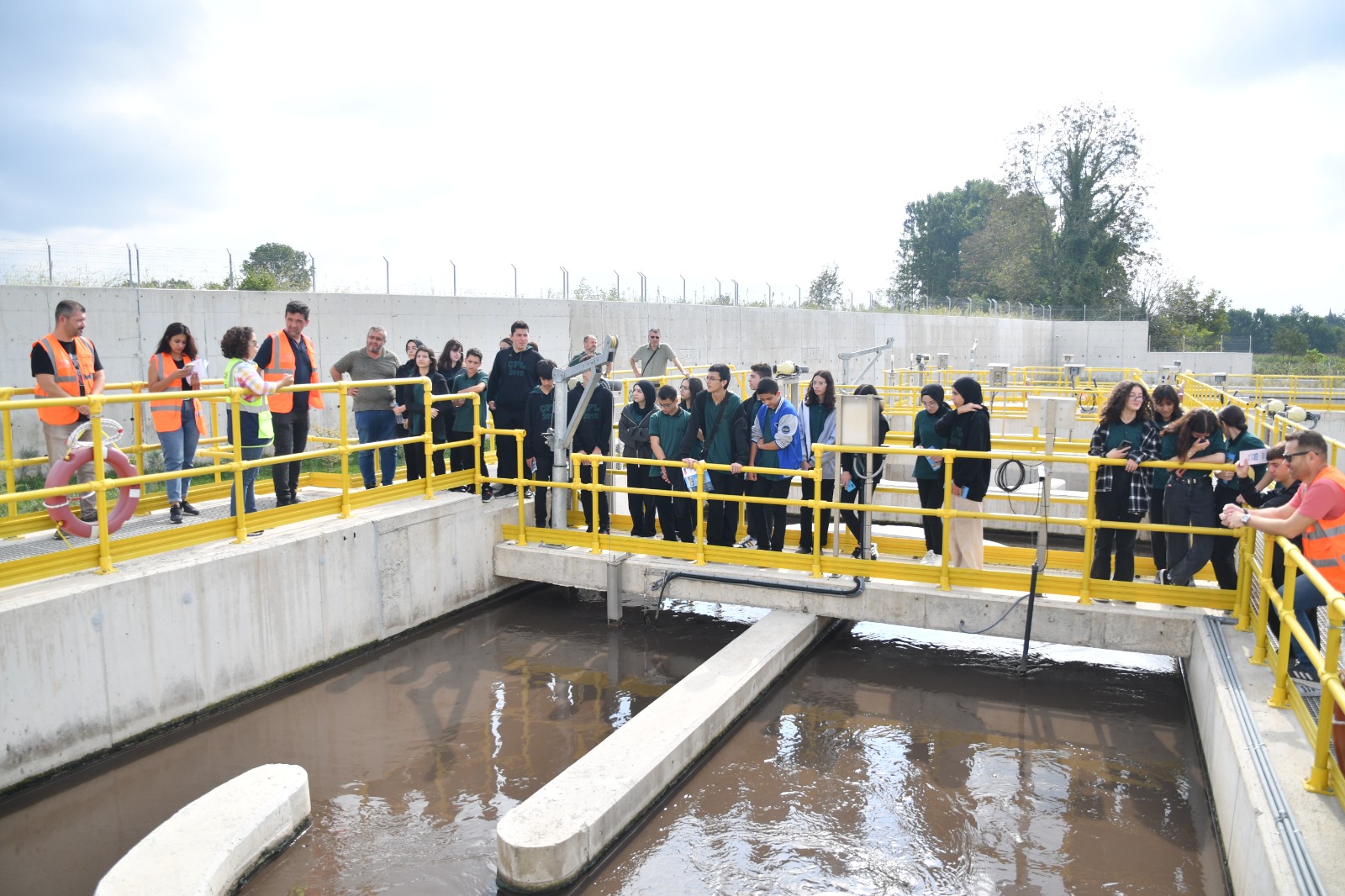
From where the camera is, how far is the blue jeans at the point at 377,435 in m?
9.92

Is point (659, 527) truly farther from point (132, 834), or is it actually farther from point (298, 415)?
point (132, 834)

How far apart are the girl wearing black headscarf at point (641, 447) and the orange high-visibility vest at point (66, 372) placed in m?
4.59

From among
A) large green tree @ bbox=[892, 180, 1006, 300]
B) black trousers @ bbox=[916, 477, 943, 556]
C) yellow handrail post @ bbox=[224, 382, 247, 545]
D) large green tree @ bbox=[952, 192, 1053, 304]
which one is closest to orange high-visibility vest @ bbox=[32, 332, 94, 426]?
yellow handrail post @ bbox=[224, 382, 247, 545]

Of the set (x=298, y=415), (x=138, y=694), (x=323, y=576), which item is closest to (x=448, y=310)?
(x=298, y=415)

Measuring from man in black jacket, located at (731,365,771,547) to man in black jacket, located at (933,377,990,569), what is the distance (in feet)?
5.60

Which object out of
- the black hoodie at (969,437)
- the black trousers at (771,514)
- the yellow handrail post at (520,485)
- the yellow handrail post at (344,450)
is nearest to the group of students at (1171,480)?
the black hoodie at (969,437)

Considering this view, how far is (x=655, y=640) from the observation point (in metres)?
9.04

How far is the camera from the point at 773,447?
8961mm

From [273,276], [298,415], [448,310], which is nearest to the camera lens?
[298,415]

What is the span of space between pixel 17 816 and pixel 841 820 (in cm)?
486

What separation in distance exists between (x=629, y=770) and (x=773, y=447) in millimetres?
3931

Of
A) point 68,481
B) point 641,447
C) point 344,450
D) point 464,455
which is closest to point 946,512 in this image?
point 641,447

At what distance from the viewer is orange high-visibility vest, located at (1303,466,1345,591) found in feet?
17.3

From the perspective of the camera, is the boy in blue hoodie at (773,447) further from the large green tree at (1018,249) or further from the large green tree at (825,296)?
the large green tree at (1018,249)
